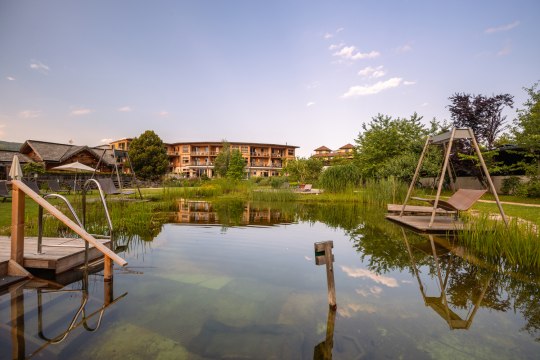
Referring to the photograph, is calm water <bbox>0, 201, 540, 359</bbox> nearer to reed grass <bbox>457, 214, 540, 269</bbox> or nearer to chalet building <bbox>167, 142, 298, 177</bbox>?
reed grass <bbox>457, 214, 540, 269</bbox>

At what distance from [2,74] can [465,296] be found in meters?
23.9

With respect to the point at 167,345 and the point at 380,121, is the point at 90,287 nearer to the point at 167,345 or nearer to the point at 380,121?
the point at 167,345

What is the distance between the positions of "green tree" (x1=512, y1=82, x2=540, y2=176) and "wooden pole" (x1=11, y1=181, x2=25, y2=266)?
18230mm

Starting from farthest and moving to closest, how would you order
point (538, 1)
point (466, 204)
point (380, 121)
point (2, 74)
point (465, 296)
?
point (380, 121) → point (2, 74) → point (538, 1) → point (466, 204) → point (465, 296)

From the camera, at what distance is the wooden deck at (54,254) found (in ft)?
12.5

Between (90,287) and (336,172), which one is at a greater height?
(336,172)

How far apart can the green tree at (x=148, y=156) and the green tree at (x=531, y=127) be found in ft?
117

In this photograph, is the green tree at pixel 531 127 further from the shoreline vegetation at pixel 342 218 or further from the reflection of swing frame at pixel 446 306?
the reflection of swing frame at pixel 446 306

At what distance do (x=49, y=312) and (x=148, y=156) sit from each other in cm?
3657

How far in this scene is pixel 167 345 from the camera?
243 cm

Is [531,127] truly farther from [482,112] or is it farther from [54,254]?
[54,254]

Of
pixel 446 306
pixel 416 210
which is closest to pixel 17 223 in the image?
pixel 446 306

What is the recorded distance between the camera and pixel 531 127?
14.0m

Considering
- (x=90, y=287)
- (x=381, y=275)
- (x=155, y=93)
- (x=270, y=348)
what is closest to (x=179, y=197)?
(x=155, y=93)
